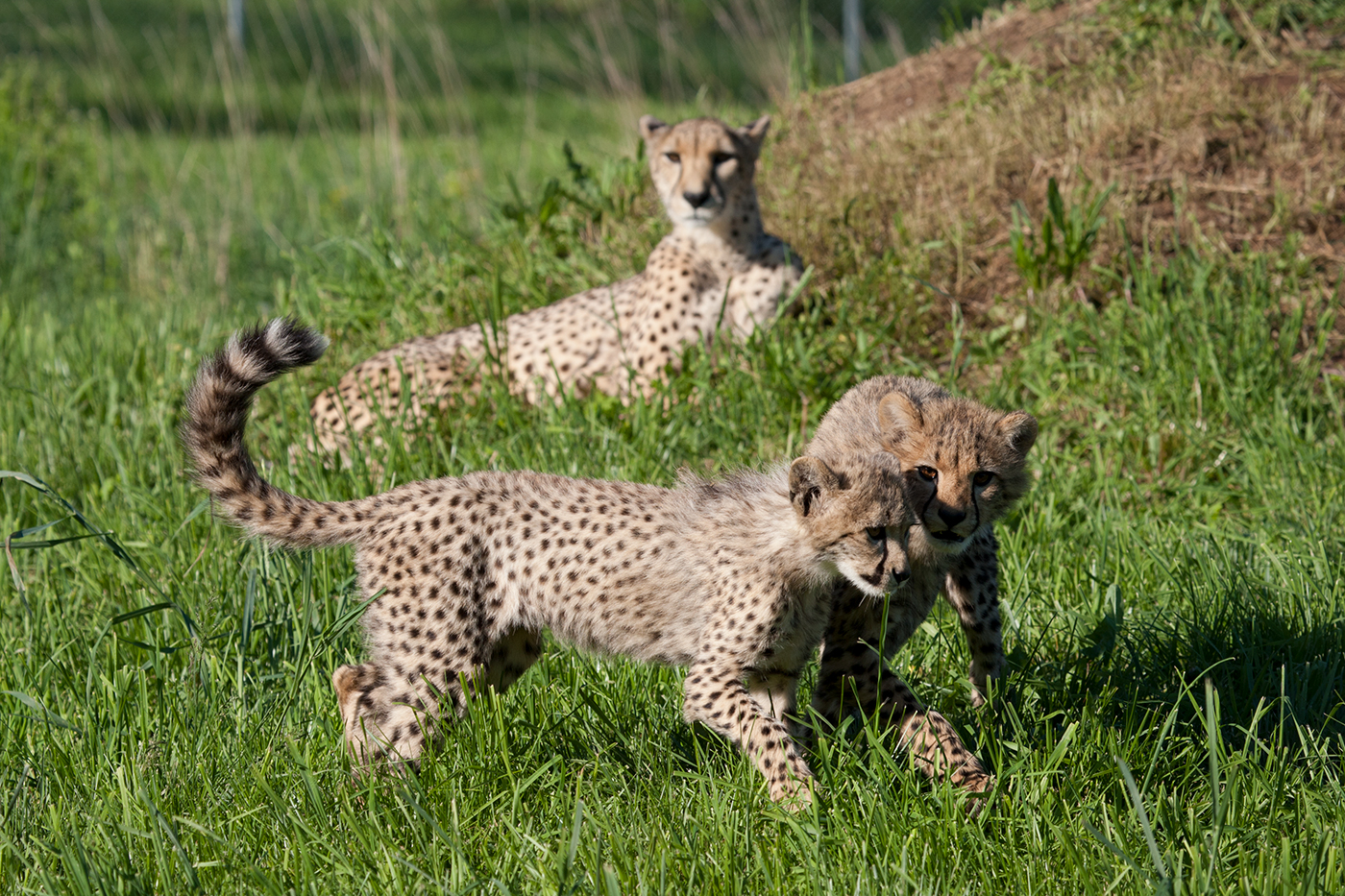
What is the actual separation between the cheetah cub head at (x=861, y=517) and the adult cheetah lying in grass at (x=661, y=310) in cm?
225

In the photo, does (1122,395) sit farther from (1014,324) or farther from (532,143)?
(532,143)

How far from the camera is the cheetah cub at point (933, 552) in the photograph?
2783mm

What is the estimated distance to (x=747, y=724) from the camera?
2.64 meters

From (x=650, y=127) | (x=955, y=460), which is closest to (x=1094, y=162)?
(x=650, y=127)

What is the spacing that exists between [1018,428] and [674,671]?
102 cm

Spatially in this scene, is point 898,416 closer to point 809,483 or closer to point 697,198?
point 809,483

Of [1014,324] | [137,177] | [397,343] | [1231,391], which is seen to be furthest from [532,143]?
[1231,391]

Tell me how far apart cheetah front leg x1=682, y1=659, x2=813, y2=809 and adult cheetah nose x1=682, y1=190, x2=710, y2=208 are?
2552 mm

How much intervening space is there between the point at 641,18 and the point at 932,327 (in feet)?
45.1

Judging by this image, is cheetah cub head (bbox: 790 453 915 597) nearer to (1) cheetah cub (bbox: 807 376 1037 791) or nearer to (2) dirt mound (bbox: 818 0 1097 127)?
(1) cheetah cub (bbox: 807 376 1037 791)

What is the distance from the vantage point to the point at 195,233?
8.20 meters

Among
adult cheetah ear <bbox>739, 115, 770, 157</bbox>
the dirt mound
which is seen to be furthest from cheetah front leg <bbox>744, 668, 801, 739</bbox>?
the dirt mound

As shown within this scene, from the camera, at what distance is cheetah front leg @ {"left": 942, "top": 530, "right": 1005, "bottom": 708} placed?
3.10 meters

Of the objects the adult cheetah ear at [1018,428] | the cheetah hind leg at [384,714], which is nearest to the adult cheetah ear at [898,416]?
the adult cheetah ear at [1018,428]
